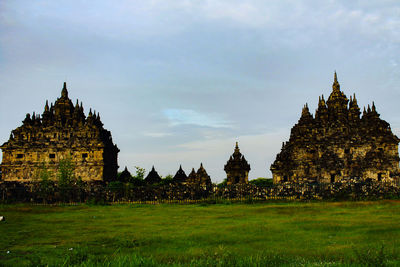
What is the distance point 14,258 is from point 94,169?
41732 mm

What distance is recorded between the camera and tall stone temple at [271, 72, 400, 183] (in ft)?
159

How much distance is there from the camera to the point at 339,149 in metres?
50.1

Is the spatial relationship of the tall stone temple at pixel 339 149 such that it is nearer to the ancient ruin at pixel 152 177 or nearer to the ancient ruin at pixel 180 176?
the ancient ruin at pixel 180 176

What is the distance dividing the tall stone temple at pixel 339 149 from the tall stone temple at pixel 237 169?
11.4ft

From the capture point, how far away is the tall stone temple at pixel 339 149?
48.3 metres

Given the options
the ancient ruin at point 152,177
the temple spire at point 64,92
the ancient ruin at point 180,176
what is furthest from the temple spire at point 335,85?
the temple spire at point 64,92

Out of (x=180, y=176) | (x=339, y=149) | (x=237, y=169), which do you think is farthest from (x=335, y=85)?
(x=180, y=176)

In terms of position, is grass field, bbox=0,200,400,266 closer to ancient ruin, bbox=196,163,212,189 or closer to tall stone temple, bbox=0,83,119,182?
ancient ruin, bbox=196,163,212,189

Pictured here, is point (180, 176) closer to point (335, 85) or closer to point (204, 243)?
point (335, 85)

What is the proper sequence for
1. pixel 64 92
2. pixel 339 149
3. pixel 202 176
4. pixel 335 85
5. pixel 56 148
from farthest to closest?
1. pixel 335 85
2. pixel 64 92
3. pixel 56 148
4. pixel 339 149
5. pixel 202 176

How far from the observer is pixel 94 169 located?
50.1m

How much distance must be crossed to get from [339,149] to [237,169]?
13019 millimetres

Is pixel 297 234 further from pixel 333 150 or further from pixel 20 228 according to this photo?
pixel 333 150

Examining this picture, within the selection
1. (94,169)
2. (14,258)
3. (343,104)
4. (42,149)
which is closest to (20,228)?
(14,258)
